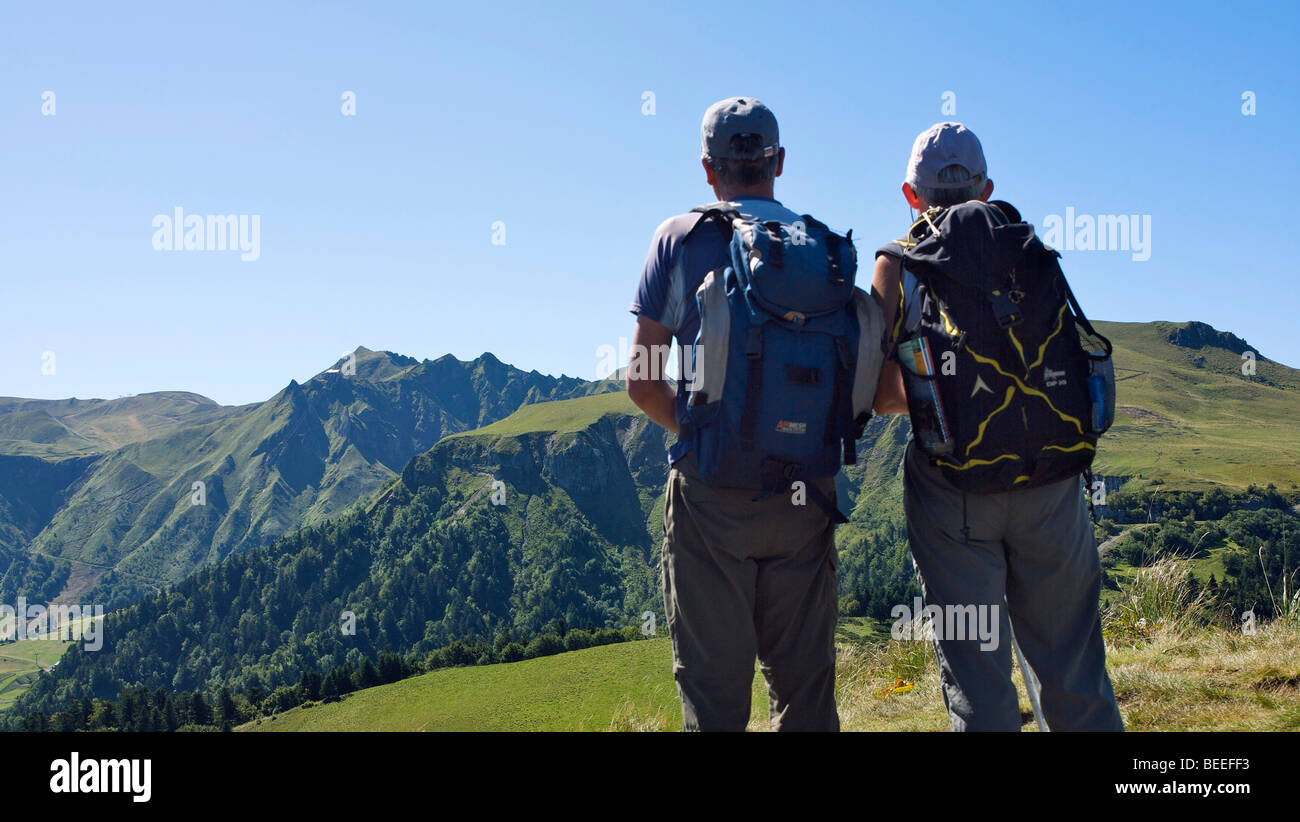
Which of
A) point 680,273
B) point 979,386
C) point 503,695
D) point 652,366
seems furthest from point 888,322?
point 503,695

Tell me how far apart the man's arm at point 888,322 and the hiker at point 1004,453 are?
0.11ft

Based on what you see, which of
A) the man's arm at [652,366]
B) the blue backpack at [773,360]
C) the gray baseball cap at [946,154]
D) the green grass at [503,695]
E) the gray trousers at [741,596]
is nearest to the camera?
the blue backpack at [773,360]

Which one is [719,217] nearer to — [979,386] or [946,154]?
[946,154]

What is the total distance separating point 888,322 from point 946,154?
0.88 meters

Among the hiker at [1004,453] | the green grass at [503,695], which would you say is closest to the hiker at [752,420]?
the hiker at [1004,453]

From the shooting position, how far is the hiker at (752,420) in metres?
3.56

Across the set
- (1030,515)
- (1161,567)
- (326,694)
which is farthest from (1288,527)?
(1030,515)

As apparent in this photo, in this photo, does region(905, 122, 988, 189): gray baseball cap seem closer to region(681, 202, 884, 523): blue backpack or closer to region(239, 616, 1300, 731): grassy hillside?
region(681, 202, 884, 523): blue backpack

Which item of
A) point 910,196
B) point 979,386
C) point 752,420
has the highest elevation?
point 910,196

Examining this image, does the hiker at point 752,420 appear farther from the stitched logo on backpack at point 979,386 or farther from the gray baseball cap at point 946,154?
the gray baseball cap at point 946,154

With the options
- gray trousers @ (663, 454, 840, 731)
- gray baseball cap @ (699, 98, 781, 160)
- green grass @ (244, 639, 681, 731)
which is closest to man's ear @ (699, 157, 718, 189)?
gray baseball cap @ (699, 98, 781, 160)

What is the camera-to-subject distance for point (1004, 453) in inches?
142

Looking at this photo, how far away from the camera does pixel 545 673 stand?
6906 cm

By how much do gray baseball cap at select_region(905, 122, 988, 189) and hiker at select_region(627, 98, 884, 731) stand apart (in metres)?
0.73
